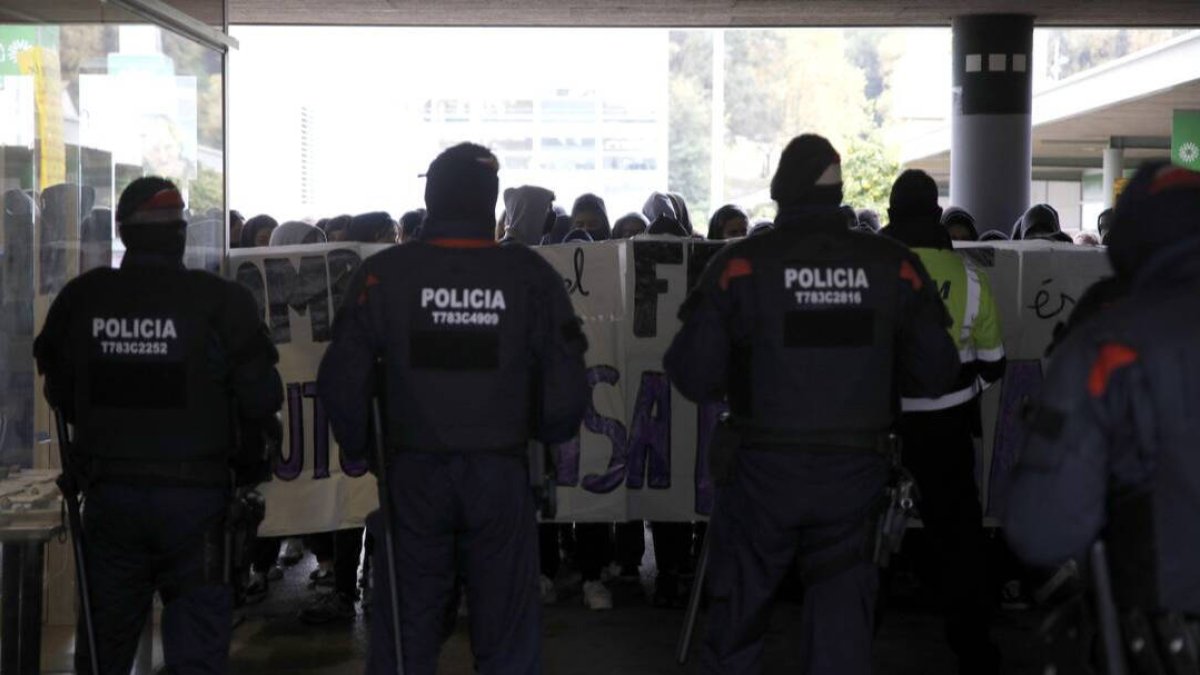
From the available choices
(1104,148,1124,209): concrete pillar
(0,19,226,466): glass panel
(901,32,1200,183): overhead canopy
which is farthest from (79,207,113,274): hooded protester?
(1104,148,1124,209): concrete pillar

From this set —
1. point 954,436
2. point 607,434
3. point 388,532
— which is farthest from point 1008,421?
point 388,532

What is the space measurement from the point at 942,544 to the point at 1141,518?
10.2 ft

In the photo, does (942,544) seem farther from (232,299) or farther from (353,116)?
(353,116)

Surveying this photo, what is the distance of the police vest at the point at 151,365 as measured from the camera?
5695 mm

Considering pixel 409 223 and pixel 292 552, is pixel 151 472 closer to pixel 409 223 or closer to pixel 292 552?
pixel 292 552

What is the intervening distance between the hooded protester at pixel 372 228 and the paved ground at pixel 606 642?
6.72ft

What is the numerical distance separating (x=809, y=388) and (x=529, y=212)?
168 inches

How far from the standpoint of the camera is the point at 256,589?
9.10m

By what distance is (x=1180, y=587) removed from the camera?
384 cm

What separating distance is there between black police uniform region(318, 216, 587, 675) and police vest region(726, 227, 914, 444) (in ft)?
2.16

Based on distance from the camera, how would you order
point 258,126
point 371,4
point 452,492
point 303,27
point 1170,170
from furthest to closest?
1. point 258,126
2. point 303,27
3. point 371,4
4. point 452,492
5. point 1170,170

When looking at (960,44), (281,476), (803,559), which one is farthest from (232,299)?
(960,44)

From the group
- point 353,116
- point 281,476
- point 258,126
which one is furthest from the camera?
point 353,116

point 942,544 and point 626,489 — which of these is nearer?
point 942,544
